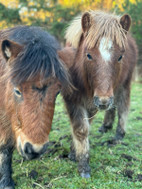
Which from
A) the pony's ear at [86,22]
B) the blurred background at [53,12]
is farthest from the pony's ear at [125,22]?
the blurred background at [53,12]

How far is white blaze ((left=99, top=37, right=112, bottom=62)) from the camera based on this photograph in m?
3.34

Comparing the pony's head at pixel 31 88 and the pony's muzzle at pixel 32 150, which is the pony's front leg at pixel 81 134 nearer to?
the pony's head at pixel 31 88

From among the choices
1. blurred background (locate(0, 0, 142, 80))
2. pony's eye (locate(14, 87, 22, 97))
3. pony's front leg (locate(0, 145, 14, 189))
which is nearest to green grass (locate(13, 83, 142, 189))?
pony's front leg (locate(0, 145, 14, 189))

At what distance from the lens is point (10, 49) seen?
255 centimetres

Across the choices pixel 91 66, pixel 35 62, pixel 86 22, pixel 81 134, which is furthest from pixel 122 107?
pixel 35 62

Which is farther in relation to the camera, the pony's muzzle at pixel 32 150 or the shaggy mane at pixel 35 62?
the shaggy mane at pixel 35 62

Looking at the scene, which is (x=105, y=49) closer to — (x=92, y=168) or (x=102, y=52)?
(x=102, y=52)

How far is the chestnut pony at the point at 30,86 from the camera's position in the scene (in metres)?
2.38

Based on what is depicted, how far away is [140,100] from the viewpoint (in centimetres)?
959

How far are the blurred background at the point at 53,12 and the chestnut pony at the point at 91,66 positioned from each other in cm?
839

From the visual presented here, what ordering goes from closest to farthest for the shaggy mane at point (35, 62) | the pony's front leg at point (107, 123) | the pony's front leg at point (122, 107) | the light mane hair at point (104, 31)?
1. the shaggy mane at point (35, 62)
2. the light mane hair at point (104, 31)
3. the pony's front leg at point (122, 107)
4. the pony's front leg at point (107, 123)

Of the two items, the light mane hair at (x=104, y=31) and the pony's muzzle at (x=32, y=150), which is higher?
the light mane hair at (x=104, y=31)

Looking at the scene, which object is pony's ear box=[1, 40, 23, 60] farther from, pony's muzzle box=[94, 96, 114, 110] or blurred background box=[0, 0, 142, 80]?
blurred background box=[0, 0, 142, 80]

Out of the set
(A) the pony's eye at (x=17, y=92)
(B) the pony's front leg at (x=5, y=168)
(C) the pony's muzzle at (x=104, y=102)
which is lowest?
(B) the pony's front leg at (x=5, y=168)
